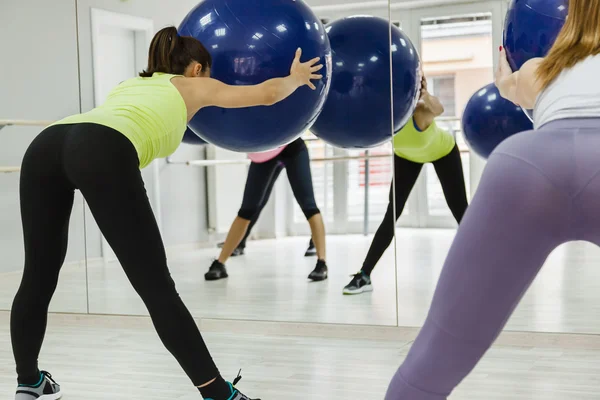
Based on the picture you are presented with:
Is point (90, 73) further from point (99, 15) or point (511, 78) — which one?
point (511, 78)

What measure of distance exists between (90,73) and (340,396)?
2.21 m

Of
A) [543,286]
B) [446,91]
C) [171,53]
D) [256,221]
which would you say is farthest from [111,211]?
[543,286]

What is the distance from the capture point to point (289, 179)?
12.2 ft

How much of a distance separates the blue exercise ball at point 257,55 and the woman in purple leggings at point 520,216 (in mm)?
1175

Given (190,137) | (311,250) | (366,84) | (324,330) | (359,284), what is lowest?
(324,330)

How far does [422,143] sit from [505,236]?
2005mm

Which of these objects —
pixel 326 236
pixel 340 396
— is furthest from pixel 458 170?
pixel 340 396

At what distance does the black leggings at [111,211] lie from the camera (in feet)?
6.48

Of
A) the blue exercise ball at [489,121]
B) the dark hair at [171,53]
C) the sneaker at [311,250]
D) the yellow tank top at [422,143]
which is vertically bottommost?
the sneaker at [311,250]

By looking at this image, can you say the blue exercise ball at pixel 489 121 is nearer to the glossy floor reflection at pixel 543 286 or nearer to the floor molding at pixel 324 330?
the glossy floor reflection at pixel 543 286

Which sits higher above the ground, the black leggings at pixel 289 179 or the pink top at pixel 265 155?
the pink top at pixel 265 155

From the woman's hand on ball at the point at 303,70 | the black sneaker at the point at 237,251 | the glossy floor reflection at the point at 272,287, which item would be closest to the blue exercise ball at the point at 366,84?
the woman's hand on ball at the point at 303,70

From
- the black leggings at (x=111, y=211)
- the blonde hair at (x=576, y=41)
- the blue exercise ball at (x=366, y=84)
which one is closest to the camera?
the blonde hair at (x=576, y=41)

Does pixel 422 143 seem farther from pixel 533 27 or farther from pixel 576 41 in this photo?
pixel 576 41
